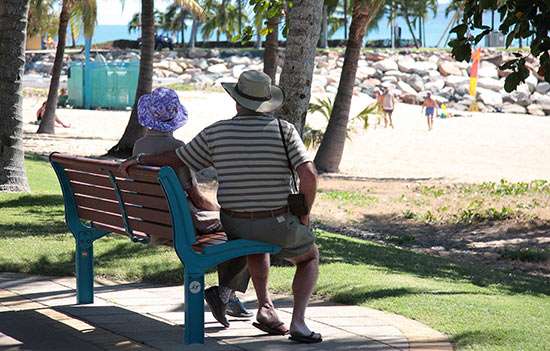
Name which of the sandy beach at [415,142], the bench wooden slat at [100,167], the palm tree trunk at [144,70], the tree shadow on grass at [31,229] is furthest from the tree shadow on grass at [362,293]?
the sandy beach at [415,142]

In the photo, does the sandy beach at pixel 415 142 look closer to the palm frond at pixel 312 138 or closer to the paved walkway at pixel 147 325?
the palm frond at pixel 312 138

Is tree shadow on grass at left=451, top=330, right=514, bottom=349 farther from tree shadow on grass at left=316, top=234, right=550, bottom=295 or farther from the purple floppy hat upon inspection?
tree shadow on grass at left=316, top=234, right=550, bottom=295

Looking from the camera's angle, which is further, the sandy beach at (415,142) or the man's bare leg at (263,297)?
the sandy beach at (415,142)

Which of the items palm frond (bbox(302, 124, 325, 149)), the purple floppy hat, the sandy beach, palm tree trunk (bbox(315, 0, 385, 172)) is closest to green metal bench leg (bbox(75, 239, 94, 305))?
the purple floppy hat

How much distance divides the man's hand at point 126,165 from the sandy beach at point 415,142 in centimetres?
1740

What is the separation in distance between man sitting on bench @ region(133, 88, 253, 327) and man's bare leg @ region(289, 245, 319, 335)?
41 cm

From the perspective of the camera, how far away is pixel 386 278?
830 centimetres

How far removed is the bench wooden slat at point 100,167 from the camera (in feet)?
19.8

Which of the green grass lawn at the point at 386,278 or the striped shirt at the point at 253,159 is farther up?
the striped shirt at the point at 253,159

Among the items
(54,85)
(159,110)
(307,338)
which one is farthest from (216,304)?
(54,85)

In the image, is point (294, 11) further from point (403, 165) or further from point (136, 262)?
point (403, 165)

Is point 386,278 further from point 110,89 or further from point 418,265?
point 110,89

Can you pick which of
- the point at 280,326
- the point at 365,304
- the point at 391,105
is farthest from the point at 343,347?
the point at 391,105

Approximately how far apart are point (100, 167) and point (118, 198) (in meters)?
0.22
